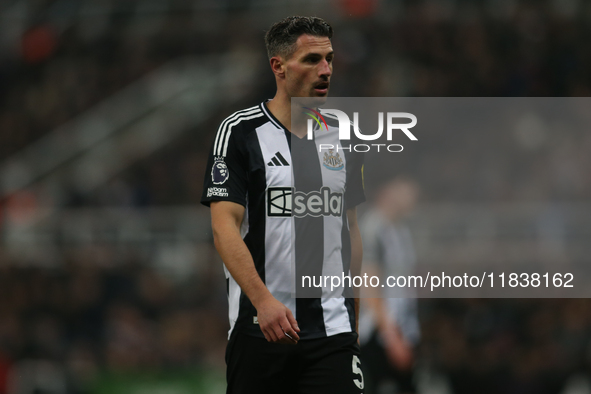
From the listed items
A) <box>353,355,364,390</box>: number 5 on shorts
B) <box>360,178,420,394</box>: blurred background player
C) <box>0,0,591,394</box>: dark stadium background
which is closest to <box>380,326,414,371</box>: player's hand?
<box>360,178,420,394</box>: blurred background player

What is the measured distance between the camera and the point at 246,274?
11.0 ft

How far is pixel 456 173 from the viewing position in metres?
10.6

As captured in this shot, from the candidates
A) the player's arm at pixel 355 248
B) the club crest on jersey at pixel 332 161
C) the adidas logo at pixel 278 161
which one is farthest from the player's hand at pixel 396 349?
the adidas logo at pixel 278 161

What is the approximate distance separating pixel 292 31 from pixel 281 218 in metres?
0.83

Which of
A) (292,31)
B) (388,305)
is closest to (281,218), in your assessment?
(292,31)

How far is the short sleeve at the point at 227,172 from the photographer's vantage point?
3.56 m

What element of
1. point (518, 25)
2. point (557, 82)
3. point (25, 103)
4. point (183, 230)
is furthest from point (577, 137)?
point (25, 103)

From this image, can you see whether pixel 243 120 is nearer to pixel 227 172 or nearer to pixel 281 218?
pixel 227 172

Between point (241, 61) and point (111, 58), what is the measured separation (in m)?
2.74

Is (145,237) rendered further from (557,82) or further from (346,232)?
(346,232)

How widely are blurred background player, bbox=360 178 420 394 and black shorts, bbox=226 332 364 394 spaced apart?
266cm

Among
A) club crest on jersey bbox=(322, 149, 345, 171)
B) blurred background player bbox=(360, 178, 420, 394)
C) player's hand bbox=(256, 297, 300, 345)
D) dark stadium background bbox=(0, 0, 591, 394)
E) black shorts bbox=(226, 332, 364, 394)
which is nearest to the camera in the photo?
player's hand bbox=(256, 297, 300, 345)

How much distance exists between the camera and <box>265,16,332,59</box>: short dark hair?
3662 mm

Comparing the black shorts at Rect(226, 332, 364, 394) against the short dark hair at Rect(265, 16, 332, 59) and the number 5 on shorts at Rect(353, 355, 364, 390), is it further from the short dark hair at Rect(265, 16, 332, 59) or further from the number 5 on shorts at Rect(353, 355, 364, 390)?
the short dark hair at Rect(265, 16, 332, 59)
